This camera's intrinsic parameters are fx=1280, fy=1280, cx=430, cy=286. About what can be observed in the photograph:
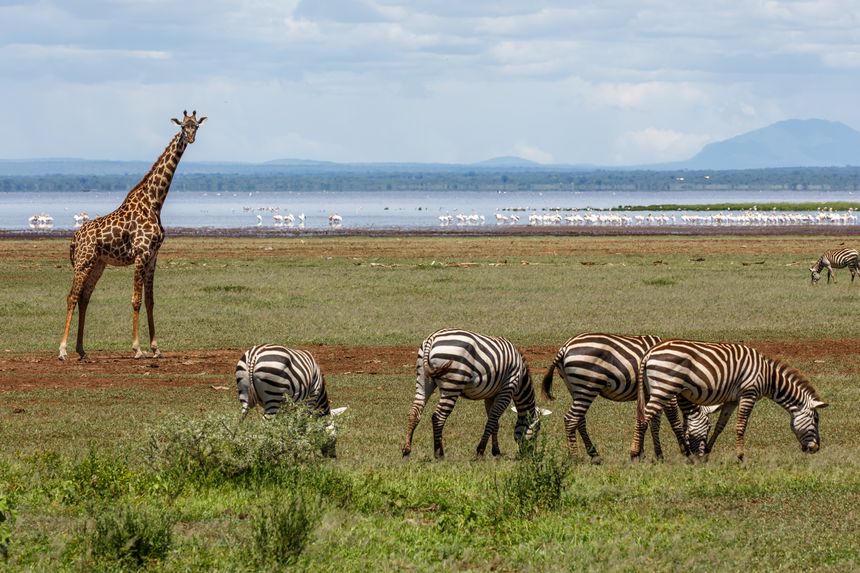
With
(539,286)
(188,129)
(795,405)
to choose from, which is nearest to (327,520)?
(795,405)

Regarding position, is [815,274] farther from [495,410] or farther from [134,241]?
[495,410]

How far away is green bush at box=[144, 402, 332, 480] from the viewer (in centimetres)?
1204

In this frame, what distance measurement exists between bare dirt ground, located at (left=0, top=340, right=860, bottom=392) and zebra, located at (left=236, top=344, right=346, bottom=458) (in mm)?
6502

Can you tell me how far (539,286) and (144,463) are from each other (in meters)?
26.6

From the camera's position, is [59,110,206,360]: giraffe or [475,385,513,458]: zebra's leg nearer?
[475,385,513,458]: zebra's leg

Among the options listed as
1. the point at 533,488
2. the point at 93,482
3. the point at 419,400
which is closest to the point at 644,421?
the point at 419,400

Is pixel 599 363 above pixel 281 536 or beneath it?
above

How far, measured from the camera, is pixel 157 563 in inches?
371

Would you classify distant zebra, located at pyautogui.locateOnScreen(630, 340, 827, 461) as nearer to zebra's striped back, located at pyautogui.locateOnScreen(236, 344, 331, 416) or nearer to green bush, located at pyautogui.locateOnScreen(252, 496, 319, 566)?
zebra's striped back, located at pyautogui.locateOnScreen(236, 344, 331, 416)

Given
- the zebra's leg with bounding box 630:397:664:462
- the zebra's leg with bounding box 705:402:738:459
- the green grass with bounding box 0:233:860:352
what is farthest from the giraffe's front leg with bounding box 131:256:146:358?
the zebra's leg with bounding box 705:402:738:459

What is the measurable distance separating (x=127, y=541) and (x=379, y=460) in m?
4.85

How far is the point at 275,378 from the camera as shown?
13883mm

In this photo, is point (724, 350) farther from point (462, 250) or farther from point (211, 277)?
point (462, 250)

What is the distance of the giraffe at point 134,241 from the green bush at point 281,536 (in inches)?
542
